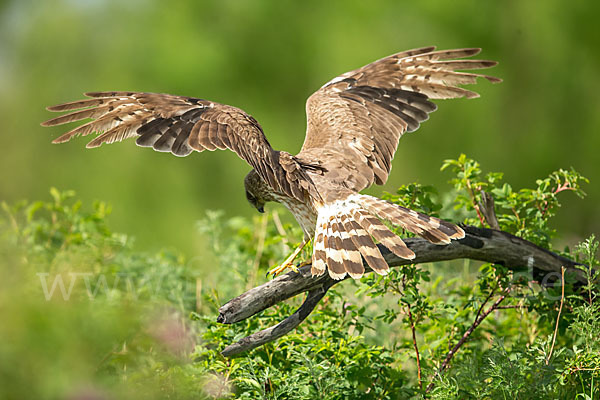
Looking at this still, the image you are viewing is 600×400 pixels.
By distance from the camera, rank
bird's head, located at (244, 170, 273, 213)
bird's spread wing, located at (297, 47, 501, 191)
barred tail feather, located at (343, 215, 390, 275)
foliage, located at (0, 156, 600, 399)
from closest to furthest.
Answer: foliage, located at (0, 156, 600, 399), barred tail feather, located at (343, 215, 390, 275), bird's head, located at (244, 170, 273, 213), bird's spread wing, located at (297, 47, 501, 191)

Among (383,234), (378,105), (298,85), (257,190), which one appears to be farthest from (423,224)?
(298,85)

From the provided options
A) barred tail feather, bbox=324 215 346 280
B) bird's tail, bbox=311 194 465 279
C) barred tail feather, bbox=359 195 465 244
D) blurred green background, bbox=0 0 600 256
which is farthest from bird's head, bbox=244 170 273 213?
blurred green background, bbox=0 0 600 256

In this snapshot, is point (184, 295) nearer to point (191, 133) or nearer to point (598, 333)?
point (191, 133)

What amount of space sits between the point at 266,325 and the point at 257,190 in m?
0.84

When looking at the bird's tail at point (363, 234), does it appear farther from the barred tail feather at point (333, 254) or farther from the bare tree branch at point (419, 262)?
the bare tree branch at point (419, 262)

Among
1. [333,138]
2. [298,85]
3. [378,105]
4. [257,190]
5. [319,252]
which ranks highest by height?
[298,85]

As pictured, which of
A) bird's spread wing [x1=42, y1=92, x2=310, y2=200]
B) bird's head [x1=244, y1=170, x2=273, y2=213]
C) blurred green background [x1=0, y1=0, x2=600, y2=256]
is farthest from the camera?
blurred green background [x1=0, y1=0, x2=600, y2=256]

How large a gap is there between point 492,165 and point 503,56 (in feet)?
6.37

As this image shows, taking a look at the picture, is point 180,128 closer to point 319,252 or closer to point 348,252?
point 319,252

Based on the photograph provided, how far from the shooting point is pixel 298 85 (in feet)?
35.8

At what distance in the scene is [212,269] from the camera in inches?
260

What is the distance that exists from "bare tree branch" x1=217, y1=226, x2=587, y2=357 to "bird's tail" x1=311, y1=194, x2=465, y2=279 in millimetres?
181

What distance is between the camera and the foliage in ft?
7.20

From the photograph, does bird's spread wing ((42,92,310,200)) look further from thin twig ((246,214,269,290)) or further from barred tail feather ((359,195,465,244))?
thin twig ((246,214,269,290))
